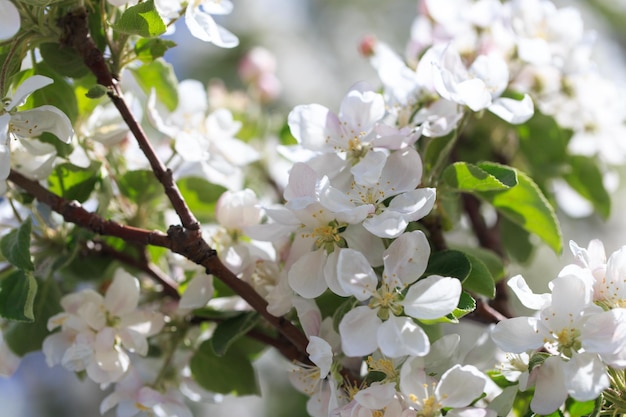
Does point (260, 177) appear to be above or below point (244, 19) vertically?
above

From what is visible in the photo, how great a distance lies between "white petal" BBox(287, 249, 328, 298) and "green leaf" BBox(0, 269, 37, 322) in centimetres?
26

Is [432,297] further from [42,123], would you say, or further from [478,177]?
[42,123]

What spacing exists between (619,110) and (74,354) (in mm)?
861

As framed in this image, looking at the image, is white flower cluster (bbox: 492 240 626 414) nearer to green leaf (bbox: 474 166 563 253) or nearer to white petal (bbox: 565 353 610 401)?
white petal (bbox: 565 353 610 401)

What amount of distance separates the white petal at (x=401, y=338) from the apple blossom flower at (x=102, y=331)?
0.30 meters

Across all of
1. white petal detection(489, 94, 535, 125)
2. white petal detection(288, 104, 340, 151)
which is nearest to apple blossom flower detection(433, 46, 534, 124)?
white petal detection(489, 94, 535, 125)

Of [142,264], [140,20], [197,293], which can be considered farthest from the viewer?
[142,264]

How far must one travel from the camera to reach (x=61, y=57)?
0.82 meters

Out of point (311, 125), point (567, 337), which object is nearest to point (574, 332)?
point (567, 337)

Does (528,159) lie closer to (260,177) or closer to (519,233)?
(519,233)

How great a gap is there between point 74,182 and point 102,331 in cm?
17

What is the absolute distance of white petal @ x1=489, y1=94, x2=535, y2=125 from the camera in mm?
857

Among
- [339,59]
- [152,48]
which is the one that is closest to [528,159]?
[152,48]

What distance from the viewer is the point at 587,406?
0.71 meters
